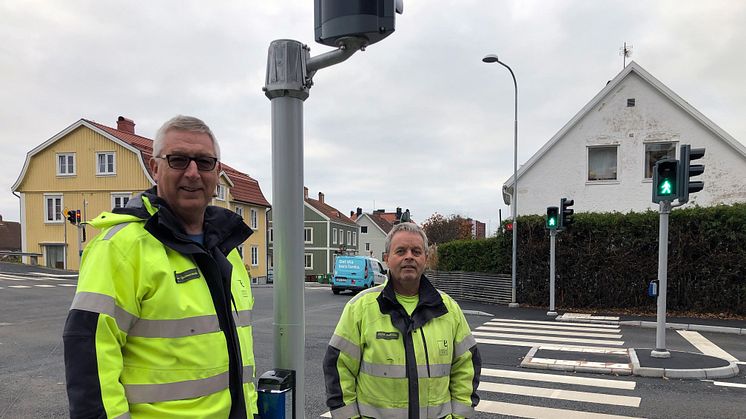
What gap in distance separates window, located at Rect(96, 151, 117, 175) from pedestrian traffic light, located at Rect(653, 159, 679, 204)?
33.2m

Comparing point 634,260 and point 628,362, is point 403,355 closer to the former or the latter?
point 628,362

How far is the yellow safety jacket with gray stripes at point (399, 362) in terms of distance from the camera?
8.50 feet

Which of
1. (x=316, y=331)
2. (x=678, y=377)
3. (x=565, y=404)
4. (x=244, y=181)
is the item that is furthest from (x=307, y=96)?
(x=244, y=181)

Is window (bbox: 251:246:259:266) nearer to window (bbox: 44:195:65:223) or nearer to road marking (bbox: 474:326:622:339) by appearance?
window (bbox: 44:195:65:223)

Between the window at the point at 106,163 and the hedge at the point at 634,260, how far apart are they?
27.0 meters

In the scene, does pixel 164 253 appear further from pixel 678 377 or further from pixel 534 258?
pixel 534 258

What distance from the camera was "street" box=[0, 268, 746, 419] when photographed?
19.4 feet

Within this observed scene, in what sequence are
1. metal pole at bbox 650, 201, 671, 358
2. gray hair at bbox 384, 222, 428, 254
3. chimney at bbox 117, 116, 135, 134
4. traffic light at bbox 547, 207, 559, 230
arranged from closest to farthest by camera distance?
gray hair at bbox 384, 222, 428, 254 < metal pole at bbox 650, 201, 671, 358 < traffic light at bbox 547, 207, 559, 230 < chimney at bbox 117, 116, 135, 134

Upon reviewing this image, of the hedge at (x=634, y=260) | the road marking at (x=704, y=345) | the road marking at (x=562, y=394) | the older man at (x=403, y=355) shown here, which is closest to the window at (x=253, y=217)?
the hedge at (x=634, y=260)

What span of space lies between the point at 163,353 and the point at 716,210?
17.4 m

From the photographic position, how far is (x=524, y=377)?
24.7 ft

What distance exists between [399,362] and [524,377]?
5.68 meters

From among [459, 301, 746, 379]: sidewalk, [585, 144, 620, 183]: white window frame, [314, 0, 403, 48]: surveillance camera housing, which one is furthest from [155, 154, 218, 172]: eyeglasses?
[585, 144, 620, 183]: white window frame

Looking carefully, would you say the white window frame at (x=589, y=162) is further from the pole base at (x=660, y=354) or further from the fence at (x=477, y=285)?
the pole base at (x=660, y=354)
